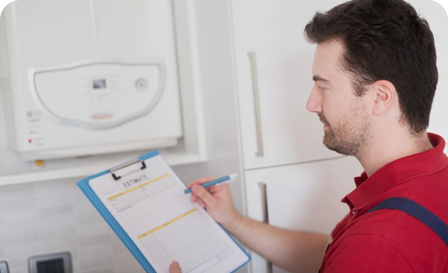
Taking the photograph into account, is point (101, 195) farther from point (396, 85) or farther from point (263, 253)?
point (396, 85)

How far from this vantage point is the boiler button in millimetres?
1486

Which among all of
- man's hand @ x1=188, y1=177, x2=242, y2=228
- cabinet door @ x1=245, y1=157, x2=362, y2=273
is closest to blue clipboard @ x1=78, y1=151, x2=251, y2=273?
man's hand @ x1=188, y1=177, x2=242, y2=228

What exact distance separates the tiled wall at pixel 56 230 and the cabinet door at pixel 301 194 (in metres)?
0.56

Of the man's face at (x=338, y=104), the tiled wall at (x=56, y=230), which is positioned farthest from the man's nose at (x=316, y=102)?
the tiled wall at (x=56, y=230)

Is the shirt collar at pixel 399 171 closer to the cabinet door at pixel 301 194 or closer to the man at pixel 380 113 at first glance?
the man at pixel 380 113

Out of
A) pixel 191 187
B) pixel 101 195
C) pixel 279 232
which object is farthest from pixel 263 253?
pixel 101 195

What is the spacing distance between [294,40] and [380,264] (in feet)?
2.41

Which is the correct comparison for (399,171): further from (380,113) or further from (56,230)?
(56,230)

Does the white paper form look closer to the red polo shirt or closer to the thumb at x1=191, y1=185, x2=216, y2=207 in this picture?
the thumb at x1=191, y1=185, x2=216, y2=207

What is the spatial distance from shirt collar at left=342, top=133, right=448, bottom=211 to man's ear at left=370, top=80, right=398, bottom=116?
11cm

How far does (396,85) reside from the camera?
0.97m

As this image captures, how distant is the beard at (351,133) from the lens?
1.01 m

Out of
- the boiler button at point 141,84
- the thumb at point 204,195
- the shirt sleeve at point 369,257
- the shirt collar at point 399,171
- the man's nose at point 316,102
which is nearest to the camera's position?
the shirt sleeve at point 369,257

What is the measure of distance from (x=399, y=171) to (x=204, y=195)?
0.52 m
